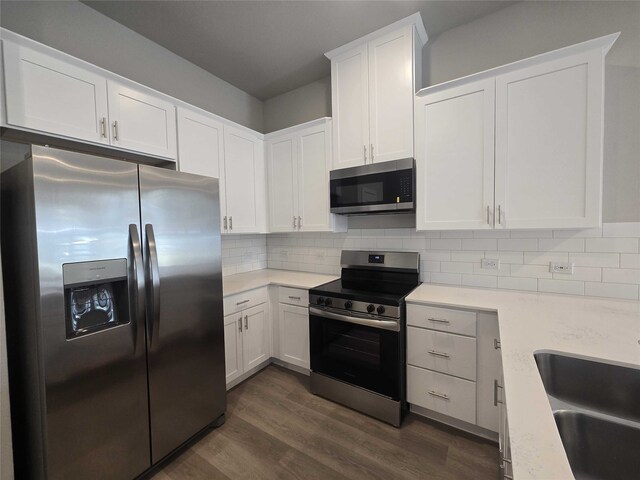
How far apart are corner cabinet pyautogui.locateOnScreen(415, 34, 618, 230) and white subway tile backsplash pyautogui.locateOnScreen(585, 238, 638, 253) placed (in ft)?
1.09

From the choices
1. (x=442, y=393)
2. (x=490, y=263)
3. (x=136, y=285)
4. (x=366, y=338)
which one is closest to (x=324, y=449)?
(x=366, y=338)

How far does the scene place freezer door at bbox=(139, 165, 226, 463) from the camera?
1.50m

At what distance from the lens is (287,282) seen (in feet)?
8.29

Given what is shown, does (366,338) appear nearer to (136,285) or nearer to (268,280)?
(268,280)

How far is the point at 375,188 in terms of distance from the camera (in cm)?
222

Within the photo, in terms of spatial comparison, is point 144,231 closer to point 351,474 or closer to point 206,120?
point 206,120

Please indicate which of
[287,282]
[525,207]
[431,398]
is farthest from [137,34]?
[431,398]

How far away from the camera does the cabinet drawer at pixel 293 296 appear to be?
7.86 feet

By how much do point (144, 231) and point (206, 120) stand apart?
134cm

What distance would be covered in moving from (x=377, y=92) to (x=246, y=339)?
2430 millimetres

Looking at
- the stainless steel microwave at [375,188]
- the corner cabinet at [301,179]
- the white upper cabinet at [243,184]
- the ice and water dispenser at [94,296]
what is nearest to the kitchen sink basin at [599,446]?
the stainless steel microwave at [375,188]

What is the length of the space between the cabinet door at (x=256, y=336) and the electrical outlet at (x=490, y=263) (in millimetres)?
1947

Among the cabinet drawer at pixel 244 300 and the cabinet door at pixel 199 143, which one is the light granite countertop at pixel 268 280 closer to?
the cabinet drawer at pixel 244 300

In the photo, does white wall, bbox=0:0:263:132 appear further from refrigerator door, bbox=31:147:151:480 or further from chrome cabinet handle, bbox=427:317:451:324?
chrome cabinet handle, bbox=427:317:451:324
